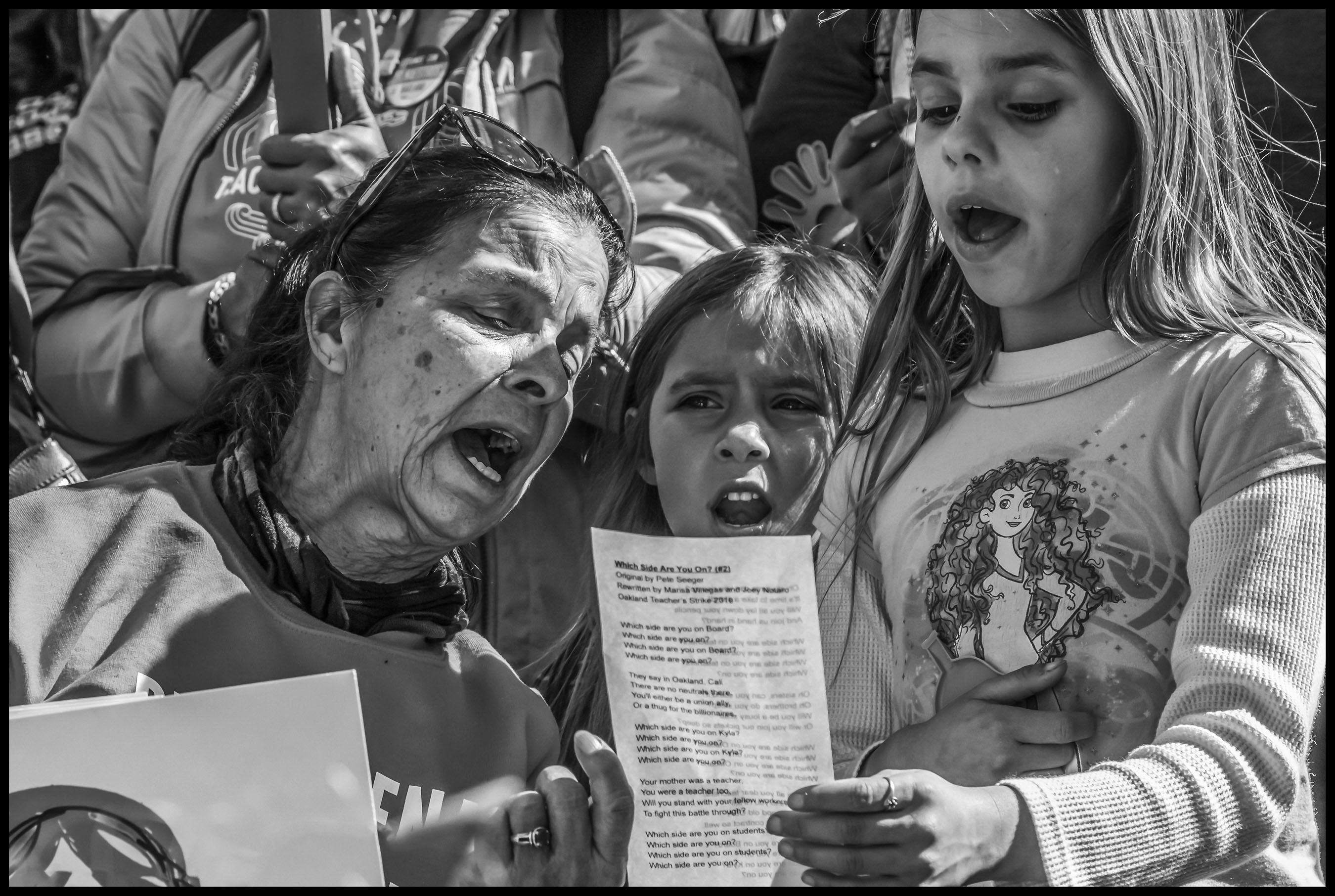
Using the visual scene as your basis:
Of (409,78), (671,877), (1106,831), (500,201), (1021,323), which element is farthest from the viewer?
(409,78)

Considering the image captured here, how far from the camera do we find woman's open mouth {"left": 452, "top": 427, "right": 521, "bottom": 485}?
2.04 m

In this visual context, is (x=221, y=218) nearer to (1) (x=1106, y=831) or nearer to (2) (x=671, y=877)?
(2) (x=671, y=877)

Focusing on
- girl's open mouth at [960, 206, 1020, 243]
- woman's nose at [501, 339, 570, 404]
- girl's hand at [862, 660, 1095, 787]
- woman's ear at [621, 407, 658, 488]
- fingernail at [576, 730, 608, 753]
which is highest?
girl's open mouth at [960, 206, 1020, 243]

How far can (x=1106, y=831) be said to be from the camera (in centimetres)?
140

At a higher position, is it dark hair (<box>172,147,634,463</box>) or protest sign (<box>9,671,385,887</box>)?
dark hair (<box>172,147,634,463</box>)

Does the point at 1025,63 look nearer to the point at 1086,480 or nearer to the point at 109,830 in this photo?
the point at 1086,480

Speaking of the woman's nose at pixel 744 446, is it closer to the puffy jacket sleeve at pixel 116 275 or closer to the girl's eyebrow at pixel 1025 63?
the girl's eyebrow at pixel 1025 63

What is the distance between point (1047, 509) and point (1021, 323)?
0.35 metres

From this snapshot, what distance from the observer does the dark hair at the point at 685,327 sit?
2.40m

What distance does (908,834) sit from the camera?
1.33 m

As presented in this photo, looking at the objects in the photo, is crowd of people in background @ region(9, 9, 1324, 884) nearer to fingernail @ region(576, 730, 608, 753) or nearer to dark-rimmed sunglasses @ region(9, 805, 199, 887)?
fingernail @ region(576, 730, 608, 753)

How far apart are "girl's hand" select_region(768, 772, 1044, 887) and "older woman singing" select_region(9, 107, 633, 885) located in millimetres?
562

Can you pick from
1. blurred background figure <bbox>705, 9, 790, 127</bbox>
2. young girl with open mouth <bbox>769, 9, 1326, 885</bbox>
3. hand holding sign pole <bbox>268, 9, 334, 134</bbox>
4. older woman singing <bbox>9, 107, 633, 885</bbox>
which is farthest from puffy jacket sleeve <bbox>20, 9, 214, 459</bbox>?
young girl with open mouth <bbox>769, 9, 1326, 885</bbox>

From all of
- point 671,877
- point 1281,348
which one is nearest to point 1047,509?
point 1281,348
